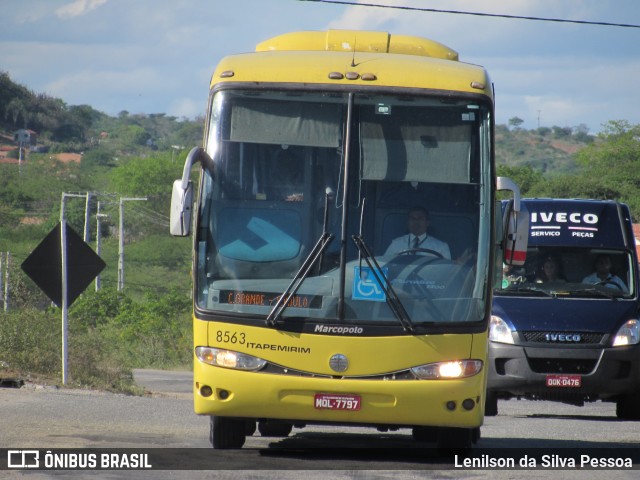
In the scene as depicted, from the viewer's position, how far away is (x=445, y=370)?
372 inches

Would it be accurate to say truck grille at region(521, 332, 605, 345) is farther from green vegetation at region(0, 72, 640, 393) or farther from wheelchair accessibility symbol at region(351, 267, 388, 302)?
green vegetation at region(0, 72, 640, 393)

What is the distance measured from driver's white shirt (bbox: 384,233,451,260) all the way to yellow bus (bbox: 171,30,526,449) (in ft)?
0.04

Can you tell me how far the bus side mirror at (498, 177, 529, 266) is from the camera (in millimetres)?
10062

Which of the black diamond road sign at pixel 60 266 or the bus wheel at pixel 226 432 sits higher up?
the bus wheel at pixel 226 432

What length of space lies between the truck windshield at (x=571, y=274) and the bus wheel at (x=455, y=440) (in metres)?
4.64

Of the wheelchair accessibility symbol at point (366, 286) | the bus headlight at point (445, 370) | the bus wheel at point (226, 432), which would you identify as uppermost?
the wheelchair accessibility symbol at point (366, 286)

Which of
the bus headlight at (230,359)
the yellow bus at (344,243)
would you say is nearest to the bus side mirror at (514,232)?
the yellow bus at (344,243)

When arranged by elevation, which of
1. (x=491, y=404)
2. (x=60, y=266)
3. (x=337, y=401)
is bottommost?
(x=491, y=404)

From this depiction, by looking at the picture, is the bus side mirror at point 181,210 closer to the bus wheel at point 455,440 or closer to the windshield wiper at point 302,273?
the windshield wiper at point 302,273

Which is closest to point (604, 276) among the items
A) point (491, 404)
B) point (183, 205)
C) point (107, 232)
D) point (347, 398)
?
point (491, 404)

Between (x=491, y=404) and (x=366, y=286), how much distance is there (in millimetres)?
6075

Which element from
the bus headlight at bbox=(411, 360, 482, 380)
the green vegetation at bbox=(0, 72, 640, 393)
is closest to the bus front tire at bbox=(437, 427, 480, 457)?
the bus headlight at bbox=(411, 360, 482, 380)

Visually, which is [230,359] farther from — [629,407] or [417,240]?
[629,407]

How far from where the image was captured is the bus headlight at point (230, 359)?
9461 millimetres
